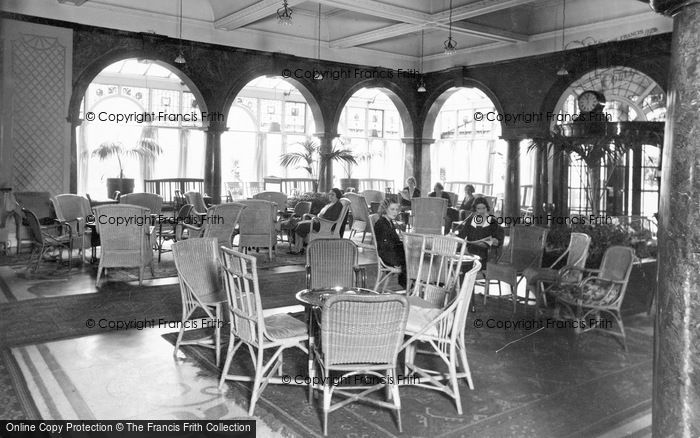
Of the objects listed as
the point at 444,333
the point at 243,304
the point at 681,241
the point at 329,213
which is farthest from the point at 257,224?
the point at 681,241

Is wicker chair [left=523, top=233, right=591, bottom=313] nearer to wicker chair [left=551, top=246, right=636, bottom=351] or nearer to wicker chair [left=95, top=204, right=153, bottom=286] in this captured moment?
wicker chair [left=551, top=246, right=636, bottom=351]

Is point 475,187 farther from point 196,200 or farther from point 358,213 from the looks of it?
point 196,200

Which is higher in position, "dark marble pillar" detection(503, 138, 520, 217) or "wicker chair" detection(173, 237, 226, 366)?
"dark marble pillar" detection(503, 138, 520, 217)

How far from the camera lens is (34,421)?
3.27 m

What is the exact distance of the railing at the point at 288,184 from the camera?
49.0ft

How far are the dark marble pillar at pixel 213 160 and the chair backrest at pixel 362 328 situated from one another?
858 cm

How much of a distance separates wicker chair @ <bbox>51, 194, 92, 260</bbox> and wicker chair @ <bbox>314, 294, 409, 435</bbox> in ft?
17.3

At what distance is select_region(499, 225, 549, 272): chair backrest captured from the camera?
633 cm

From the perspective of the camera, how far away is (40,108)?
9.30m

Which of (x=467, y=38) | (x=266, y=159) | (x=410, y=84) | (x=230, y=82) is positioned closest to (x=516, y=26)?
(x=467, y=38)

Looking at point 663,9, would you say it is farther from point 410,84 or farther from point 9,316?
point 410,84

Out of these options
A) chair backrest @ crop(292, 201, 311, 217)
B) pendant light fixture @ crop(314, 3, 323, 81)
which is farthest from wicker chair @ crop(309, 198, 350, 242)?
pendant light fixture @ crop(314, 3, 323, 81)

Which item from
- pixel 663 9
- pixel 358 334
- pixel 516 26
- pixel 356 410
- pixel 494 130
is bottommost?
pixel 356 410

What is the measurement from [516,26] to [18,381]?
9977mm
